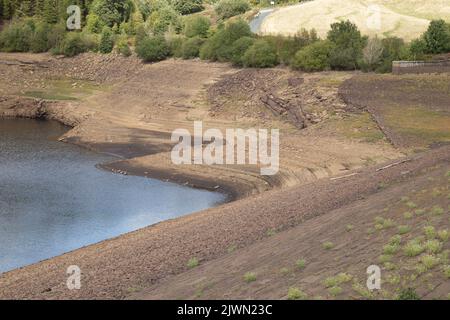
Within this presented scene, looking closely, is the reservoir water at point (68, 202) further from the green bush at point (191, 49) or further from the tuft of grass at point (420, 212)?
the green bush at point (191, 49)

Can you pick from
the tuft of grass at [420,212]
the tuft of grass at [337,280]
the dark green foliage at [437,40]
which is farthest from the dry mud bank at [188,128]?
the dark green foliage at [437,40]

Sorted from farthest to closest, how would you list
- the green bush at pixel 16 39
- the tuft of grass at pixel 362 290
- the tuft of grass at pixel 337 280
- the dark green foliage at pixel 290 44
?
the green bush at pixel 16 39 < the dark green foliage at pixel 290 44 < the tuft of grass at pixel 337 280 < the tuft of grass at pixel 362 290

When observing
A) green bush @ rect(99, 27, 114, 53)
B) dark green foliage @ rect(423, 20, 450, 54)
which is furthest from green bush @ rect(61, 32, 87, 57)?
dark green foliage @ rect(423, 20, 450, 54)

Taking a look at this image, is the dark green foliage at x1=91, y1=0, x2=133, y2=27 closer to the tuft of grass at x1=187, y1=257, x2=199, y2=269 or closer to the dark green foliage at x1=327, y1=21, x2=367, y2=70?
the dark green foliage at x1=327, y1=21, x2=367, y2=70

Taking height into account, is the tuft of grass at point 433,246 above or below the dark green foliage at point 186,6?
below

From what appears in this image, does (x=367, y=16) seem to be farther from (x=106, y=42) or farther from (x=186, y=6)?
(x=186, y=6)

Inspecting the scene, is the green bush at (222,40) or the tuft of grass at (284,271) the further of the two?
the green bush at (222,40)
